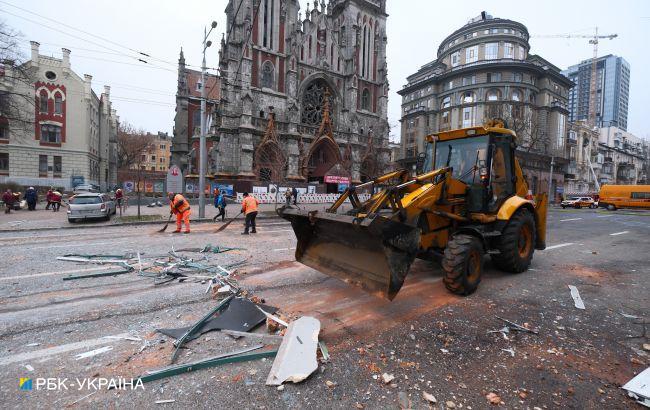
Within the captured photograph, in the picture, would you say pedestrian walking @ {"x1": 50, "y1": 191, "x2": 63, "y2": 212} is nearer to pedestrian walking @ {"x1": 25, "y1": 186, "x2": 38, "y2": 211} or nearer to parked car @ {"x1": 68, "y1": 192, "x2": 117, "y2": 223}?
pedestrian walking @ {"x1": 25, "y1": 186, "x2": 38, "y2": 211}

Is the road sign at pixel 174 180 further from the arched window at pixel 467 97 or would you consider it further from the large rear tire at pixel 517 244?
the arched window at pixel 467 97

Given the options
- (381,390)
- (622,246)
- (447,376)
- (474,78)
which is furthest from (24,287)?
(474,78)

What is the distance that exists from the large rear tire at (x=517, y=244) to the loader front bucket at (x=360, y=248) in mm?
2773

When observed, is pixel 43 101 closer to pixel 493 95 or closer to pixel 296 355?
pixel 296 355

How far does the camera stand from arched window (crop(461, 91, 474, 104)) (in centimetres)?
5429

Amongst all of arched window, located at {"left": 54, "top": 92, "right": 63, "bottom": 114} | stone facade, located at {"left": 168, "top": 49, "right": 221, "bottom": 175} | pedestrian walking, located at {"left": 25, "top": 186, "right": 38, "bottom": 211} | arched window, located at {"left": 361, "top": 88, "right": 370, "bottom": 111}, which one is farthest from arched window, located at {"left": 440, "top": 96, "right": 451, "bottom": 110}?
pedestrian walking, located at {"left": 25, "top": 186, "right": 38, "bottom": 211}

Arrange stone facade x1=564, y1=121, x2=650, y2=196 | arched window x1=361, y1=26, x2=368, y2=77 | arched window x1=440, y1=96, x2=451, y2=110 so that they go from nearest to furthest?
1. arched window x1=361, y1=26, x2=368, y2=77
2. arched window x1=440, y1=96, x2=451, y2=110
3. stone facade x1=564, y1=121, x2=650, y2=196

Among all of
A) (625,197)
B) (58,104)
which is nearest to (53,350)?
(625,197)

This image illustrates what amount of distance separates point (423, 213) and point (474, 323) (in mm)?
1691

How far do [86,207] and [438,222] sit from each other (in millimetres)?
16697

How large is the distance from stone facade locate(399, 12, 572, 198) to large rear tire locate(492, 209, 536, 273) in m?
47.9

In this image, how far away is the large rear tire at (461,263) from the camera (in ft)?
15.4

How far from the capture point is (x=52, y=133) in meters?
36.9

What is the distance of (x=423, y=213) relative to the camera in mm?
4863
